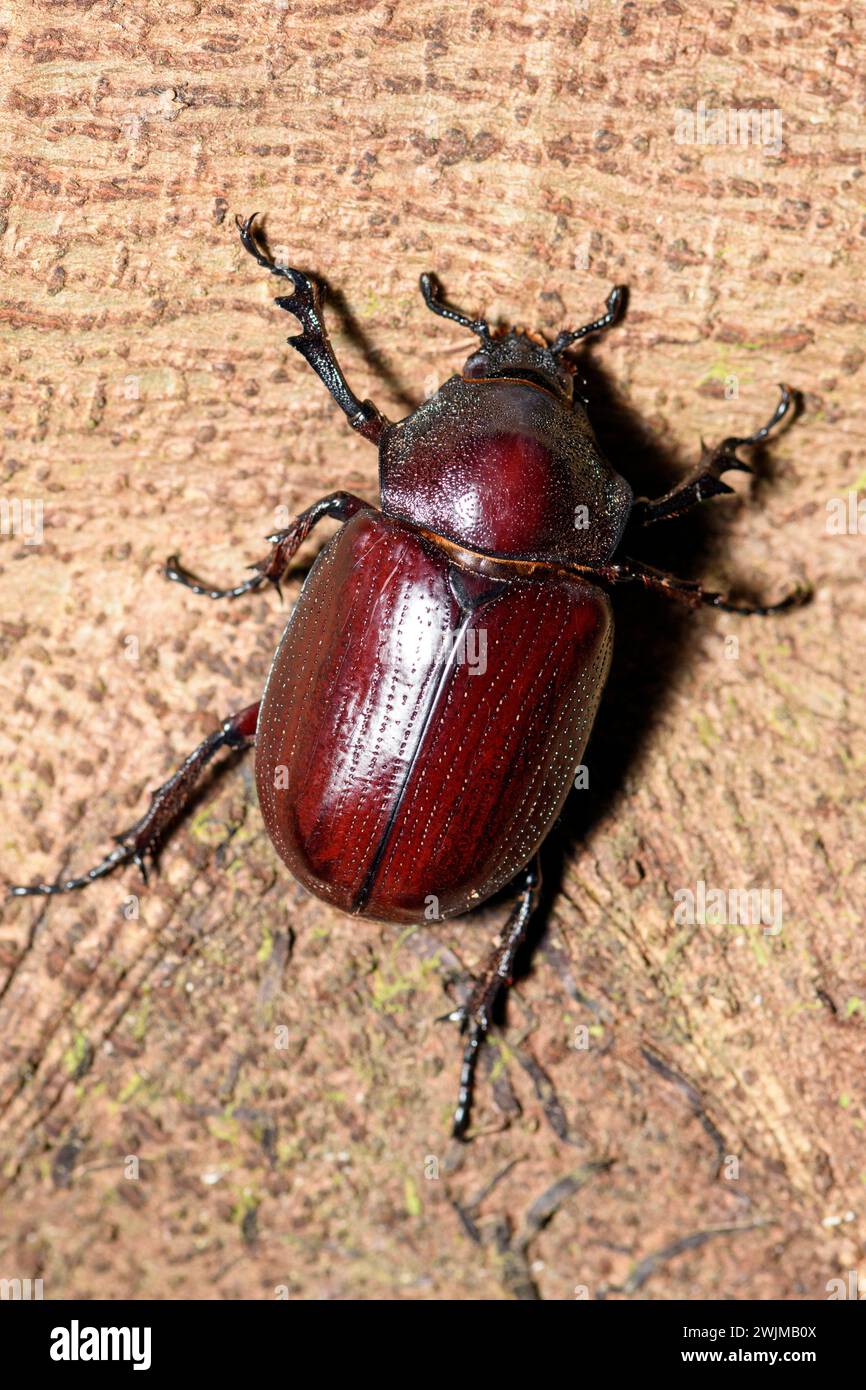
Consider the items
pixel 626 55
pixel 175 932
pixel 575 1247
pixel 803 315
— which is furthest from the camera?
pixel 575 1247

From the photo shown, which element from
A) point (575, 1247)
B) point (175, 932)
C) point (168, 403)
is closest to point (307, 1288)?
point (575, 1247)

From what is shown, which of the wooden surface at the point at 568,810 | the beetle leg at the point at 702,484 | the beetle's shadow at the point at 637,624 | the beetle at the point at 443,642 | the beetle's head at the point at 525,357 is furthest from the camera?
the beetle's shadow at the point at 637,624

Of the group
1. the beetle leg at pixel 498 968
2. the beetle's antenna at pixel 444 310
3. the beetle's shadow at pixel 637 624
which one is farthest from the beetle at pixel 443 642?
the beetle's shadow at pixel 637 624

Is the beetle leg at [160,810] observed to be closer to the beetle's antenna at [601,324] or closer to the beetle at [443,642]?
the beetle at [443,642]

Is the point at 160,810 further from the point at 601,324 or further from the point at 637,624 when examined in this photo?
the point at 601,324

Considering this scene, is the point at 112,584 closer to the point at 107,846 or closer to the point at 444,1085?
the point at 107,846

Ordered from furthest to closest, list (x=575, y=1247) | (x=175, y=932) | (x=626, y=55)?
1. (x=575, y=1247)
2. (x=175, y=932)
3. (x=626, y=55)

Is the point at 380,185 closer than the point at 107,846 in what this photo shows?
Yes
